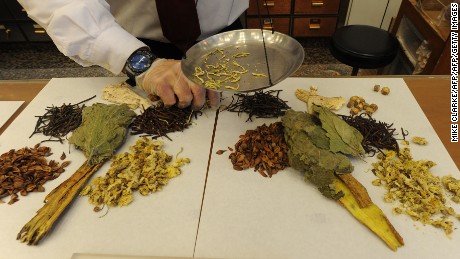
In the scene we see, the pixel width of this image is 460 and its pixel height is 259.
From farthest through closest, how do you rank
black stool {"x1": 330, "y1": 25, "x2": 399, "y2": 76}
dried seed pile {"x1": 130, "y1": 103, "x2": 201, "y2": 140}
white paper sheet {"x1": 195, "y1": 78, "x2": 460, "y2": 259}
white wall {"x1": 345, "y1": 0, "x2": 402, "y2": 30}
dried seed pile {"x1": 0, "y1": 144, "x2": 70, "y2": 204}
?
white wall {"x1": 345, "y1": 0, "x2": 402, "y2": 30} → black stool {"x1": 330, "y1": 25, "x2": 399, "y2": 76} → dried seed pile {"x1": 130, "y1": 103, "x2": 201, "y2": 140} → dried seed pile {"x1": 0, "y1": 144, "x2": 70, "y2": 204} → white paper sheet {"x1": 195, "y1": 78, "x2": 460, "y2": 259}

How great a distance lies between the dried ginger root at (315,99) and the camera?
160 centimetres

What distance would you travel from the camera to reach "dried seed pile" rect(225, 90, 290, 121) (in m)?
1.63

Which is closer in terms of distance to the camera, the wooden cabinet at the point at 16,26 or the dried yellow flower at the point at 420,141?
the dried yellow flower at the point at 420,141

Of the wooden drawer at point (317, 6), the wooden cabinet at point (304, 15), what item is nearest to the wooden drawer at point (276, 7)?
the wooden cabinet at point (304, 15)

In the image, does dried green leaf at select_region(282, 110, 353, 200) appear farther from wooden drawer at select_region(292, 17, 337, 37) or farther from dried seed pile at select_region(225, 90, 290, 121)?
wooden drawer at select_region(292, 17, 337, 37)

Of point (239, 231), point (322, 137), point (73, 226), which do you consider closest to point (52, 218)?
point (73, 226)

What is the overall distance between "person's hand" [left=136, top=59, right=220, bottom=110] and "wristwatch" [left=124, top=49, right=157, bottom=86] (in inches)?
1.1

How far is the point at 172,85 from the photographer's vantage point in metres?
1.54

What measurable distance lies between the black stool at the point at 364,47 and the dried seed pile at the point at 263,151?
1.22m

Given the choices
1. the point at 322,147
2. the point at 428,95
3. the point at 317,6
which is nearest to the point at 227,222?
the point at 322,147

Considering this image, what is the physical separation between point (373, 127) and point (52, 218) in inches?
58.2

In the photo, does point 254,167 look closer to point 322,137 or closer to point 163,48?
point 322,137

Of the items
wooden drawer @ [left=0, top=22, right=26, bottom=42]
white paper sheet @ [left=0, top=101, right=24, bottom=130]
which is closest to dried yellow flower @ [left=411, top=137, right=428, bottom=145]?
white paper sheet @ [left=0, top=101, right=24, bottom=130]

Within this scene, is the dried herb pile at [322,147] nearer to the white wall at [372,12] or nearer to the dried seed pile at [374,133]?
the dried seed pile at [374,133]
